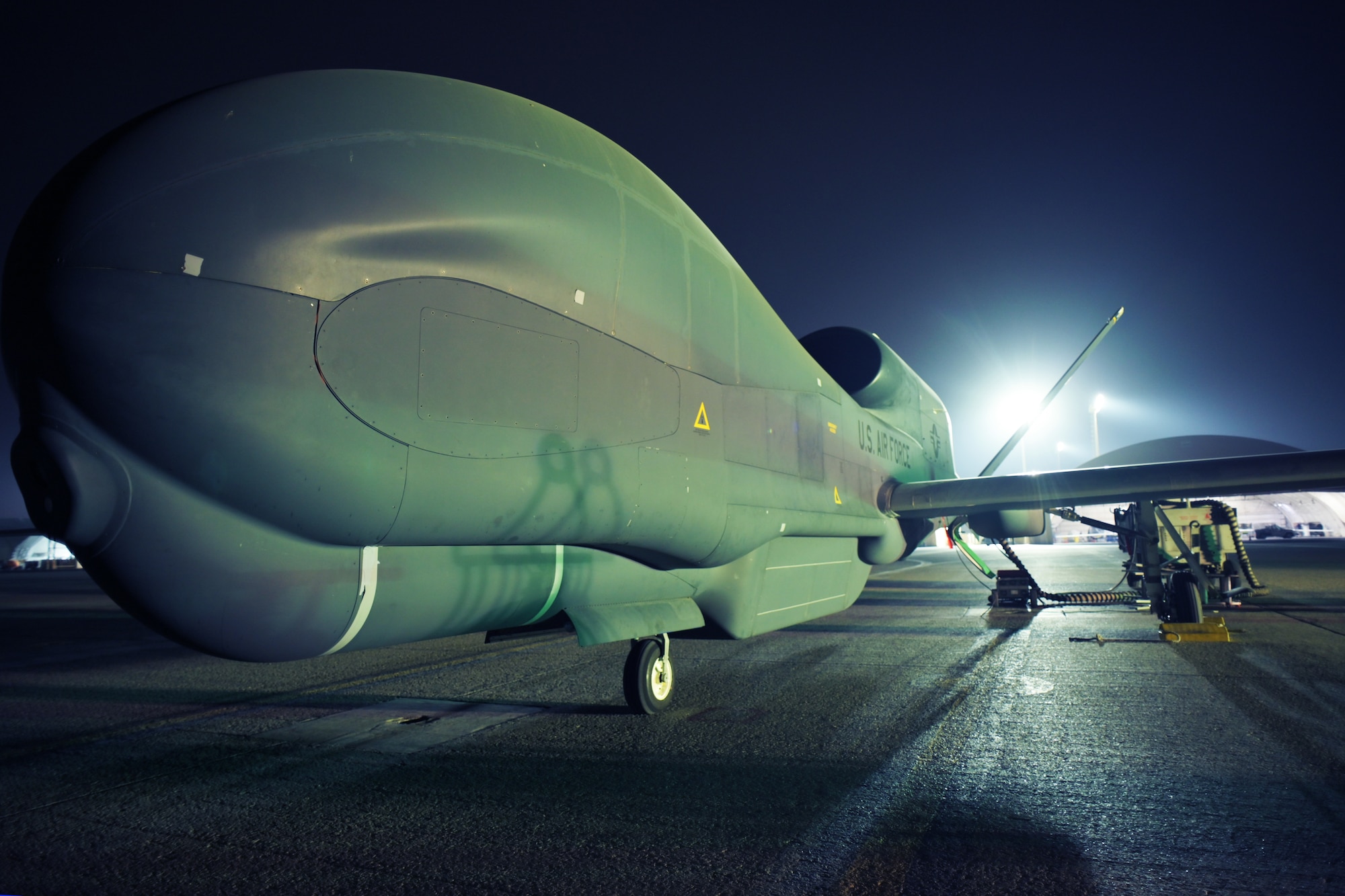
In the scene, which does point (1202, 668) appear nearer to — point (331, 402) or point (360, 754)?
point (360, 754)

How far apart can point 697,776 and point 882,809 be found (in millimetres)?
1001

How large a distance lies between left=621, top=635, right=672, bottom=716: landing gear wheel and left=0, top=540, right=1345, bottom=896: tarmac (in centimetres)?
24

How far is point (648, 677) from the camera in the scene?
5.54 metres

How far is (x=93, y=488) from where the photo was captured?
263 cm

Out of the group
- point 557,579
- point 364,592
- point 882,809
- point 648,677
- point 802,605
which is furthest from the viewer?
point 802,605

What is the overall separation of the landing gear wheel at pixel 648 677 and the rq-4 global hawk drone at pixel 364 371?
0.69 m

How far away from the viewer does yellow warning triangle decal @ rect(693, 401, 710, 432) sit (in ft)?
15.5

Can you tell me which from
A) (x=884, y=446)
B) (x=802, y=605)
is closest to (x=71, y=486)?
(x=802, y=605)

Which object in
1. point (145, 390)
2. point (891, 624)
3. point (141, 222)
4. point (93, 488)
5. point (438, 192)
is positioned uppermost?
point (438, 192)

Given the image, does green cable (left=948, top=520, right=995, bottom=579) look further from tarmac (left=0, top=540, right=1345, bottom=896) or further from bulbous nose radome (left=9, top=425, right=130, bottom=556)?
bulbous nose radome (left=9, top=425, right=130, bottom=556)

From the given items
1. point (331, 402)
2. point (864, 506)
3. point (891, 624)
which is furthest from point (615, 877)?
point (891, 624)

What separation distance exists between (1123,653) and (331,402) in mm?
8530

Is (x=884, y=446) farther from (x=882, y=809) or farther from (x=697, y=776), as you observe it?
(x=882, y=809)

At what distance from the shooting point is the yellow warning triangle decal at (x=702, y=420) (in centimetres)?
473
